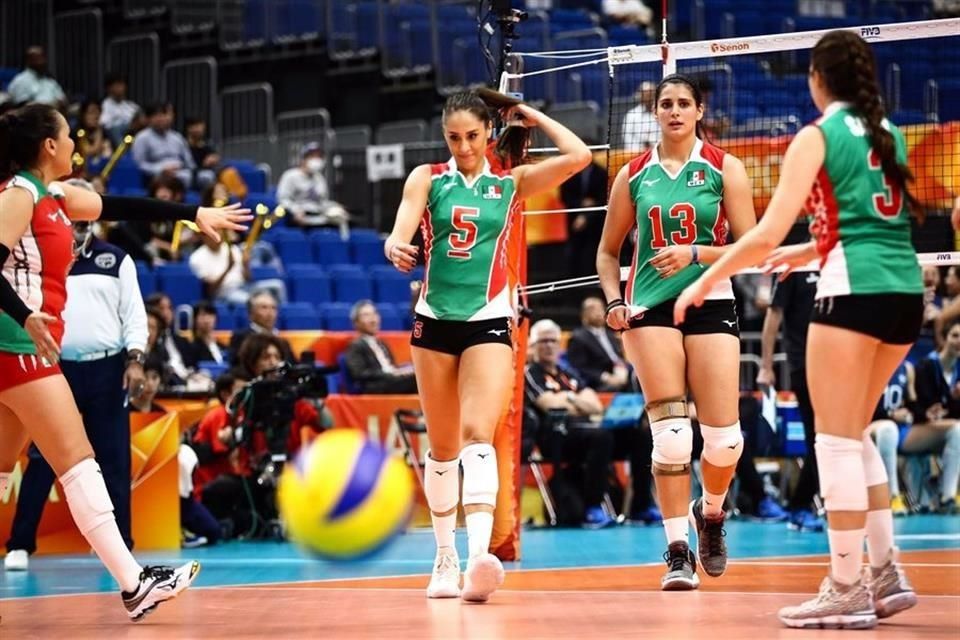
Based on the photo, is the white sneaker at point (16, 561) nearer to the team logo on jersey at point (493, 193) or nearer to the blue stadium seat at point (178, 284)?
the team logo on jersey at point (493, 193)

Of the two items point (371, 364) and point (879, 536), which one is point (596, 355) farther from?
point (879, 536)

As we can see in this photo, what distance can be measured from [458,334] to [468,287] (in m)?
0.23

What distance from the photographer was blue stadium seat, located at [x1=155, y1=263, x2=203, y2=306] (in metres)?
16.2

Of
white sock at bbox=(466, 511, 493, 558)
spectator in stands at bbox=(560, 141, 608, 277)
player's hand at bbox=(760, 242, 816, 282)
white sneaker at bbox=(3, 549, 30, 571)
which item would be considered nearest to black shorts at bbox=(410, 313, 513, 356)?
white sock at bbox=(466, 511, 493, 558)

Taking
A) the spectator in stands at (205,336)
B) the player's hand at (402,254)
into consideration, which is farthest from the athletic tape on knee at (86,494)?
the spectator in stands at (205,336)

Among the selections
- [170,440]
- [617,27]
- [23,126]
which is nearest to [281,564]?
[170,440]

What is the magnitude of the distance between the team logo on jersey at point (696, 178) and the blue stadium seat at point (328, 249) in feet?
38.5

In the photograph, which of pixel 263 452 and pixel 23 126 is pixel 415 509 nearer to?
pixel 263 452

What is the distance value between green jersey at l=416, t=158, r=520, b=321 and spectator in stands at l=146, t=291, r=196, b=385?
5.63 meters

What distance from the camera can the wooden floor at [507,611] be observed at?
5926mm

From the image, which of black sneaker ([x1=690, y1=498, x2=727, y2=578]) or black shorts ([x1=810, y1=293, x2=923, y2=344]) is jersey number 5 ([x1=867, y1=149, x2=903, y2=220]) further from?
black sneaker ([x1=690, y1=498, x2=727, y2=578])

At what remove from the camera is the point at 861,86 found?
18.8 feet

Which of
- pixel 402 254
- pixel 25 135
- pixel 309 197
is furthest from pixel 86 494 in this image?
pixel 309 197

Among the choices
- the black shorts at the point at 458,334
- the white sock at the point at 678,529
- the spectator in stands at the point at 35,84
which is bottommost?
the white sock at the point at 678,529
